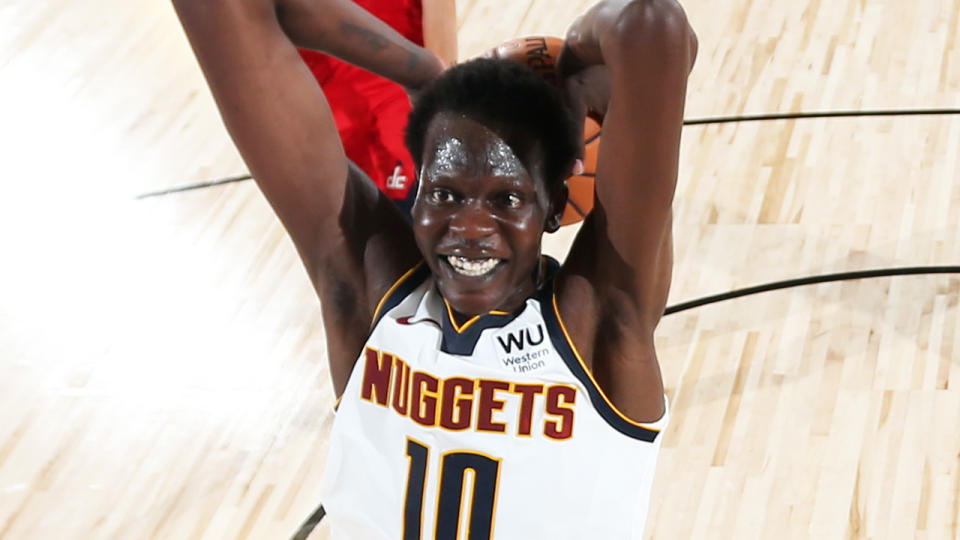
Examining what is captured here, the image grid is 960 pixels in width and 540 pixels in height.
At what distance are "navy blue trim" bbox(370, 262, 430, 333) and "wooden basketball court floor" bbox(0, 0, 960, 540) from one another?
156 centimetres

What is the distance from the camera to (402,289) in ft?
6.10

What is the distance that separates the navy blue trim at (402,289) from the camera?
1.85m

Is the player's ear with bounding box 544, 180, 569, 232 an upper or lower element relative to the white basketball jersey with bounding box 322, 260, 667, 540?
upper

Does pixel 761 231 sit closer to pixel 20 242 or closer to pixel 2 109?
pixel 20 242

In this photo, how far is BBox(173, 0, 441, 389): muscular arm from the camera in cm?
169

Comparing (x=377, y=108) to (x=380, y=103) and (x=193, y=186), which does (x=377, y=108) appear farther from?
(x=193, y=186)

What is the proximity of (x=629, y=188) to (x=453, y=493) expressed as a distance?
0.45 meters

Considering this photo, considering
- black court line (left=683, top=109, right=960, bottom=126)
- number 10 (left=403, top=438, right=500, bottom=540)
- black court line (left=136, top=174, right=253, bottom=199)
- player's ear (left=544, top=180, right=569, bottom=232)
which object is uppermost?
player's ear (left=544, top=180, right=569, bottom=232)

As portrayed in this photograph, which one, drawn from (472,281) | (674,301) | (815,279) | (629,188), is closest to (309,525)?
(674,301)

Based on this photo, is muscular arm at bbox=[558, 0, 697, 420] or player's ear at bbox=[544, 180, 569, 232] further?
player's ear at bbox=[544, 180, 569, 232]

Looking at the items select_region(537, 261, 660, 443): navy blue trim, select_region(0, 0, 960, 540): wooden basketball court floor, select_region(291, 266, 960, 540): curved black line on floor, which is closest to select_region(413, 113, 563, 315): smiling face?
select_region(537, 261, 660, 443): navy blue trim

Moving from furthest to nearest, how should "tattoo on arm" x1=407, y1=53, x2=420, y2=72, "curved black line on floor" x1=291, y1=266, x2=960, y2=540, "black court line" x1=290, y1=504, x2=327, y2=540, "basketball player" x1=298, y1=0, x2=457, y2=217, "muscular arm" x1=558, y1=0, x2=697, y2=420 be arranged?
"curved black line on floor" x1=291, y1=266, x2=960, y2=540, "black court line" x1=290, y1=504, x2=327, y2=540, "basketball player" x1=298, y1=0, x2=457, y2=217, "tattoo on arm" x1=407, y1=53, x2=420, y2=72, "muscular arm" x1=558, y1=0, x2=697, y2=420

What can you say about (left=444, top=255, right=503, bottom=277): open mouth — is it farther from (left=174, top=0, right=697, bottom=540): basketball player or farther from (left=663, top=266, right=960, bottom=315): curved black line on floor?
(left=663, top=266, right=960, bottom=315): curved black line on floor

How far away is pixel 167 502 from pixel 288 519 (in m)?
0.32
